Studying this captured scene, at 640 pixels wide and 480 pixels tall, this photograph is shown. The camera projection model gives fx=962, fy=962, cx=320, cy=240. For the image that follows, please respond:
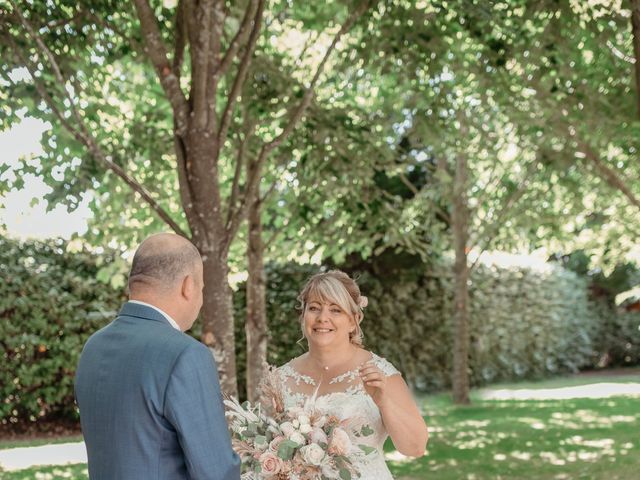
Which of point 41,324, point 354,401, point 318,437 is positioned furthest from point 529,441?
point 318,437

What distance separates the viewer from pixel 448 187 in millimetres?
17281

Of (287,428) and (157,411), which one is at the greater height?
(157,411)

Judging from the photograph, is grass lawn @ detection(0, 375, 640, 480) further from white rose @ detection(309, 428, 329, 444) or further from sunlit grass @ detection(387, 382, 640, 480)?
white rose @ detection(309, 428, 329, 444)

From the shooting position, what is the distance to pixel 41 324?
14430 mm

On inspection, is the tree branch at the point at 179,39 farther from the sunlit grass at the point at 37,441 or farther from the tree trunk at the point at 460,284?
the tree trunk at the point at 460,284

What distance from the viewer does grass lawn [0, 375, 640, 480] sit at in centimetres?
1115

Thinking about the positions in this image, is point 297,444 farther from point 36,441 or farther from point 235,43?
point 36,441

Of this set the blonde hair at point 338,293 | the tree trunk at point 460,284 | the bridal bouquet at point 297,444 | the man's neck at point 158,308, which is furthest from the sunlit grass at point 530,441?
the man's neck at point 158,308

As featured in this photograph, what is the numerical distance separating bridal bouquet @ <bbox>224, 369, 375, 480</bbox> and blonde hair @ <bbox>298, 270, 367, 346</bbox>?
1.91 feet

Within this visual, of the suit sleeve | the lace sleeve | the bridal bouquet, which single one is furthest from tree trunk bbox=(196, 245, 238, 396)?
the suit sleeve

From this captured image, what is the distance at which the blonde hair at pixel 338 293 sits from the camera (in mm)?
4590

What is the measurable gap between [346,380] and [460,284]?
44.9ft

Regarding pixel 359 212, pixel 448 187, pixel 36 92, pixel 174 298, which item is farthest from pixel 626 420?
pixel 174 298

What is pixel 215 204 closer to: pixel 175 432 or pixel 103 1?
pixel 103 1
